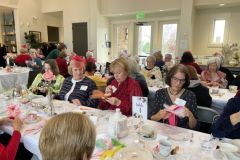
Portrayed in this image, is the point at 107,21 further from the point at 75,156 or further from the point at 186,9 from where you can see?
the point at 75,156

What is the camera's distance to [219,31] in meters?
6.34

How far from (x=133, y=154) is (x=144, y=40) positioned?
7.07m

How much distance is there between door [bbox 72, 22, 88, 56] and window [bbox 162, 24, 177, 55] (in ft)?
10.7

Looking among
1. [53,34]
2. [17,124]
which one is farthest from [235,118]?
[53,34]

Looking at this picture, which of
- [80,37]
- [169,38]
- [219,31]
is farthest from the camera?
[80,37]

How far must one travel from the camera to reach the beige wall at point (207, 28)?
6.04 meters

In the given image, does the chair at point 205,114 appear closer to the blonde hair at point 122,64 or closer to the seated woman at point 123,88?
the seated woman at point 123,88

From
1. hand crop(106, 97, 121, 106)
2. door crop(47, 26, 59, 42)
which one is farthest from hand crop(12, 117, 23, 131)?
door crop(47, 26, 59, 42)

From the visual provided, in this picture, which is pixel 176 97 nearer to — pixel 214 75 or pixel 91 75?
pixel 91 75

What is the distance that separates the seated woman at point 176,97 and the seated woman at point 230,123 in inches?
11.4

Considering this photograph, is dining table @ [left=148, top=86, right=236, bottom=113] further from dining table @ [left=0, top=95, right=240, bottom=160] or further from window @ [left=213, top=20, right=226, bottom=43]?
window @ [left=213, top=20, right=226, bottom=43]

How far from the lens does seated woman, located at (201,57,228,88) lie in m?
3.57

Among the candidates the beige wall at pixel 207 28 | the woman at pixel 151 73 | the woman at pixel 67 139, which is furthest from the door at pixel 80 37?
the woman at pixel 67 139

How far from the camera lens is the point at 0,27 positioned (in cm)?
919
